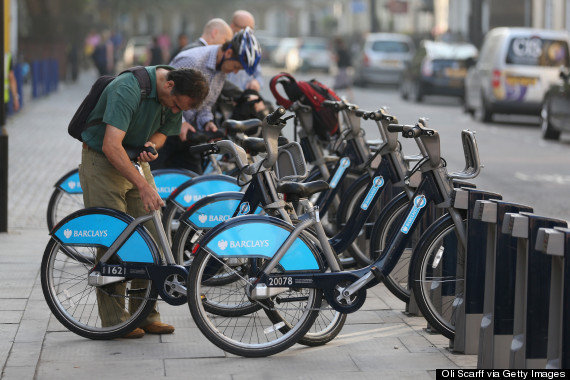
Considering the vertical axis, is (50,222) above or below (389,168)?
below

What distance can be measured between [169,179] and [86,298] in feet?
5.82

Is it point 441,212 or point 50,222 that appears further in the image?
point 50,222

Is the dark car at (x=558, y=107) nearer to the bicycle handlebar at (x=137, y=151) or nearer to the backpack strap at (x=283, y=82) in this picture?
the backpack strap at (x=283, y=82)

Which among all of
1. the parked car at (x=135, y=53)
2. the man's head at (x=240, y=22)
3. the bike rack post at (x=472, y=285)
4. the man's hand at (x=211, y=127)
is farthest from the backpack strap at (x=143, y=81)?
the parked car at (x=135, y=53)

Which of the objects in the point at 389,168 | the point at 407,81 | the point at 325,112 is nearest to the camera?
the point at 389,168

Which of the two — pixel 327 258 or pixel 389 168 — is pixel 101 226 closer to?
pixel 327 258

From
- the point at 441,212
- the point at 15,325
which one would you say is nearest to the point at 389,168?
the point at 441,212

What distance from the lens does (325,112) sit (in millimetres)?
8609

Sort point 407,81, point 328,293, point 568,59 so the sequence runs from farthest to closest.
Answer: point 407,81 → point 568,59 → point 328,293

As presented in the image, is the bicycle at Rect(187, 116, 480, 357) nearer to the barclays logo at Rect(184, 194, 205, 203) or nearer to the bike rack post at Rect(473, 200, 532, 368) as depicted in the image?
the bike rack post at Rect(473, 200, 532, 368)

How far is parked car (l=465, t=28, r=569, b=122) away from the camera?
22.1 meters

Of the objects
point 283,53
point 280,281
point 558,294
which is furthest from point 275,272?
point 283,53

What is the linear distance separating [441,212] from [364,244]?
1421mm

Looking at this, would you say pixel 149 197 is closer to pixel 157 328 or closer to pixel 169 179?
pixel 157 328
